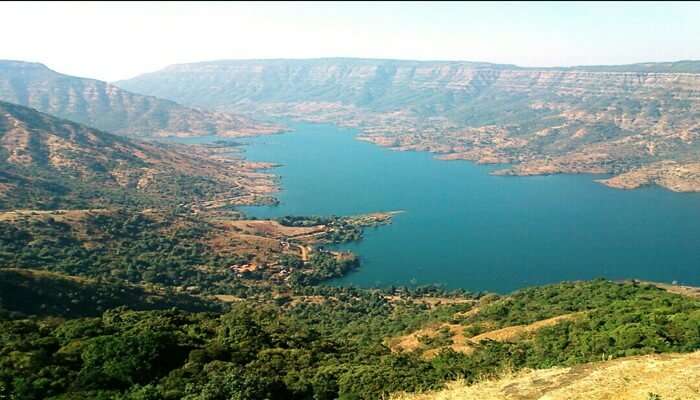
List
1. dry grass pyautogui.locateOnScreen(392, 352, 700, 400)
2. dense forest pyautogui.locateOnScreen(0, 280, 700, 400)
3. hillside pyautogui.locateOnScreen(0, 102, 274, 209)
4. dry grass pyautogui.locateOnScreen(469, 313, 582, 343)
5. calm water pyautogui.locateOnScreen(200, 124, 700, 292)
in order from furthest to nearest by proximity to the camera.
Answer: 1. hillside pyautogui.locateOnScreen(0, 102, 274, 209)
2. calm water pyautogui.locateOnScreen(200, 124, 700, 292)
3. dry grass pyautogui.locateOnScreen(469, 313, 582, 343)
4. dense forest pyautogui.locateOnScreen(0, 280, 700, 400)
5. dry grass pyautogui.locateOnScreen(392, 352, 700, 400)

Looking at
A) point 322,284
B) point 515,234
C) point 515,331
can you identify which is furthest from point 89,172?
point 515,331

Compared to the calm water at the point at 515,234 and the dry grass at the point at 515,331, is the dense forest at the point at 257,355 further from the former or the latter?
the calm water at the point at 515,234

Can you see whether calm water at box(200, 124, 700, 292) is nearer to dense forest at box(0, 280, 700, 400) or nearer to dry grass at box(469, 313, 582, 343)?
dry grass at box(469, 313, 582, 343)

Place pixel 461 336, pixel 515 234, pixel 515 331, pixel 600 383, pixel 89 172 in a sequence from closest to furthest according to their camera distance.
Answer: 1. pixel 600 383
2. pixel 515 331
3. pixel 461 336
4. pixel 515 234
5. pixel 89 172

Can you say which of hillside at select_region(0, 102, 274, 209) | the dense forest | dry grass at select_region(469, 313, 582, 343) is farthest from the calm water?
the dense forest

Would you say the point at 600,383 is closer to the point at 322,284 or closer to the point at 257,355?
the point at 257,355

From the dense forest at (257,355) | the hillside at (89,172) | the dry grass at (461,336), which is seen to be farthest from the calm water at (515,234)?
the dense forest at (257,355)

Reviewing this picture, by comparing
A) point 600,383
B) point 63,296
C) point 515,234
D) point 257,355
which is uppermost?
point 600,383
